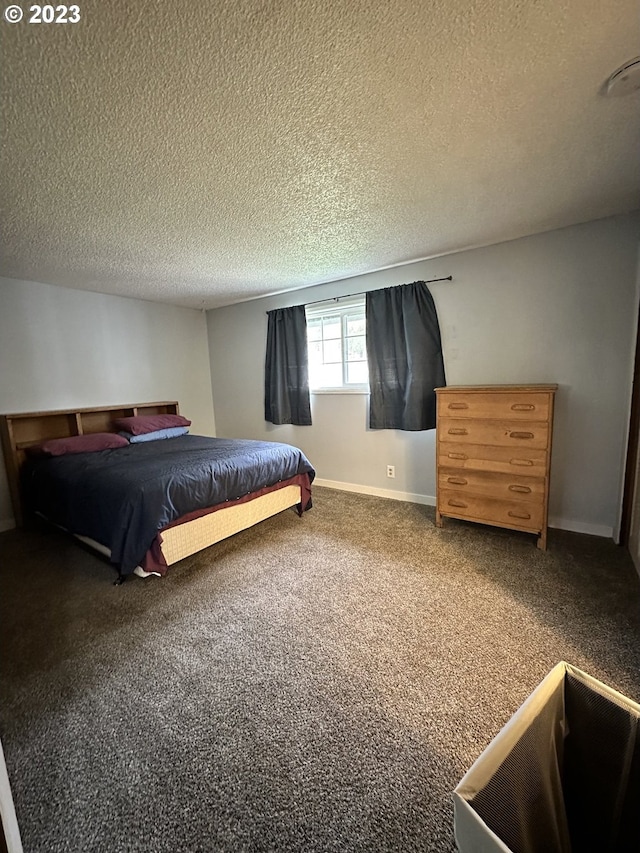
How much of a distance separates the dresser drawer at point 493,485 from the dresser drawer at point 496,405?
0.43 m

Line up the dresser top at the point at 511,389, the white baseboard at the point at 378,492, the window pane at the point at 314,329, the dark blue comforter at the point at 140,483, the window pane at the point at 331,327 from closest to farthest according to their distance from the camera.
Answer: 1. the dark blue comforter at the point at 140,483
2. the dresser top at the point at 511,389
3. the white baseboard at the point at 378,492
4. the window pane at the point at 331,327
5. the window pane at the point at 314,329

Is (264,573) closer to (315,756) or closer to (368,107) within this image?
(315,756)

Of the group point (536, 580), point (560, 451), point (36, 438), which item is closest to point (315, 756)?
point (536, 580)

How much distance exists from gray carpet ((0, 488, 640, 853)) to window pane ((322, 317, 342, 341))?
7.43ft

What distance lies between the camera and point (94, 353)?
371cm

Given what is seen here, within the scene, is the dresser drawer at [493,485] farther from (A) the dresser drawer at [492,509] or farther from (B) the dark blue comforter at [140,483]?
(B) the dark blue comforter at [140,483]

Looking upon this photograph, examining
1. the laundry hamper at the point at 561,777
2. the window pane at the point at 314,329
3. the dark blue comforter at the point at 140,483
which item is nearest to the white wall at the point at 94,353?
the dark blue comforter at the point at 140,483

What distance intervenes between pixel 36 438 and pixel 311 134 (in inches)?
138

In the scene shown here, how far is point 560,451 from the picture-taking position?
8.75 feet

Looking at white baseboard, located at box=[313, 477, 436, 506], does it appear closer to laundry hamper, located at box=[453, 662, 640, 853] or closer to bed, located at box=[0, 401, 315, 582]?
bed, located at box=[0, 401, 315, 582]

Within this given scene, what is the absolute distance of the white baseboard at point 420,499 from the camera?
102 inches

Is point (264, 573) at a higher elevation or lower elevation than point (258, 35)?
lower

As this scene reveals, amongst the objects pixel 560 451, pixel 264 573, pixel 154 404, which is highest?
pixel 154 404

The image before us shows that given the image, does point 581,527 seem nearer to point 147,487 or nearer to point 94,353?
point 147,487
